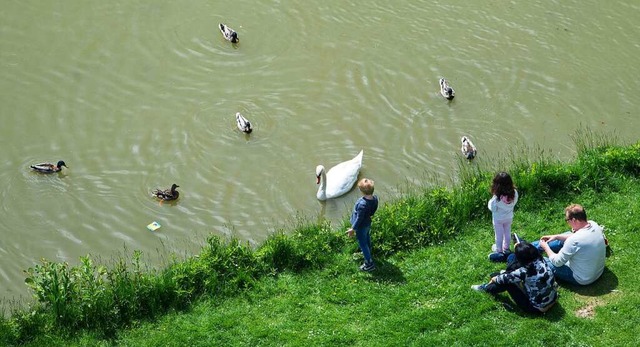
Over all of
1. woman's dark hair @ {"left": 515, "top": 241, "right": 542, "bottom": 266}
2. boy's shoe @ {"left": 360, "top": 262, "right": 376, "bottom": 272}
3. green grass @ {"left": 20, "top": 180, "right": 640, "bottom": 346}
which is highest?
woman's dark hair @ {"left": 515, "top": 241, "right": 542, "bottom": 266}

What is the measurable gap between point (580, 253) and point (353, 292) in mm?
3173

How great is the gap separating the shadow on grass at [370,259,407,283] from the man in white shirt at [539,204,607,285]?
6.94 feet

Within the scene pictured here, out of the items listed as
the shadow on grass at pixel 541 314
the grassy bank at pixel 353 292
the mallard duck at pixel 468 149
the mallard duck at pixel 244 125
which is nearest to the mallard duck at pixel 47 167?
the grassy bank at pixel 353 292

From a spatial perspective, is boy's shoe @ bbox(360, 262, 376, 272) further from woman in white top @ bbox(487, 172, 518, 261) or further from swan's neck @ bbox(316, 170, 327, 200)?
swan's neck @ bbox(316, 170, 327, 200)

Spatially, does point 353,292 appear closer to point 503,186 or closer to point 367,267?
point 367,267

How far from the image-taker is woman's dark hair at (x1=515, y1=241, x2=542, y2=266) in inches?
426

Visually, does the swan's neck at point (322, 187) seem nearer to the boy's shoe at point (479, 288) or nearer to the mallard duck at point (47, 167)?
the boy's shoe at point (479, 288)

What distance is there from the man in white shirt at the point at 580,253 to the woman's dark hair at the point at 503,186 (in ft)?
2.74

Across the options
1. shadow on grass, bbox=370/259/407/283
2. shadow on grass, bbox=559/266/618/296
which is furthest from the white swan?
shadow on grass, bbox=559/266/618/296

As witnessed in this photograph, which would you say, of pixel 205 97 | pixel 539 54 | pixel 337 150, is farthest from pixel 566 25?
A: pixel 205 97

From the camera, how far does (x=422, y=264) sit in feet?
41.0

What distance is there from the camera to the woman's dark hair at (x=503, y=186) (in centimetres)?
1173

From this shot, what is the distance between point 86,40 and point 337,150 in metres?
7.06

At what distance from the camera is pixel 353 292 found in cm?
1203
